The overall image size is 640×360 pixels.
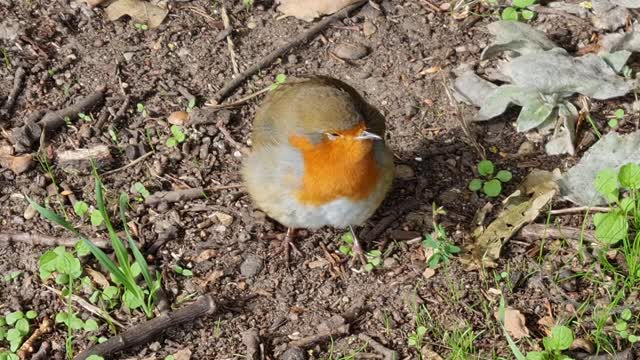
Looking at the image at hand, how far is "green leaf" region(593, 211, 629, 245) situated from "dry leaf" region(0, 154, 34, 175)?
8.49ft

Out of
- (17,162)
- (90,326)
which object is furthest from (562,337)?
(17,162)

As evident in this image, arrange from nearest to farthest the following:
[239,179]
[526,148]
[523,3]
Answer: [239,179] < [526,148] < [523,3]

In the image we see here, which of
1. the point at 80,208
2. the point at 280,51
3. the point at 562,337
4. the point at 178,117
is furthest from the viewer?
the point at 280,51

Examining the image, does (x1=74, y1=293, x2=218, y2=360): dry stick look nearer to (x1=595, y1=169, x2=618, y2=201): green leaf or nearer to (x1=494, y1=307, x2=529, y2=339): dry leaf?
(x1=494, y1=307, x2=529, y2=339): dry leaf

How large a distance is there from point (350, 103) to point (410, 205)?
86cm


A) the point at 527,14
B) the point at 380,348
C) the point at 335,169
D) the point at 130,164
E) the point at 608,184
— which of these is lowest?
the point at 380,348

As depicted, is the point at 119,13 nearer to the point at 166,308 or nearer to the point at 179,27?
the point at 179,27

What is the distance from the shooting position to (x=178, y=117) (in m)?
4.54

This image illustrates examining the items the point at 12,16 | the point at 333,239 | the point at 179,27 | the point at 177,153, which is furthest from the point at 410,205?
the point at 12,16

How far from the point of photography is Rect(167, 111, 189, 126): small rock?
14.9ft

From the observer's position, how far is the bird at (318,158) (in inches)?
137

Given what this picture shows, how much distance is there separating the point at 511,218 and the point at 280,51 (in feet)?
5.10

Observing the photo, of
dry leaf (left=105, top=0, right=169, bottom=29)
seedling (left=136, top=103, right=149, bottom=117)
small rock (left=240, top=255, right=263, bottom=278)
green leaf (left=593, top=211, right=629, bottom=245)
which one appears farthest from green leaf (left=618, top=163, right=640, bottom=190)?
dry leaf (left=105, top=0, right=169, bottom=29)

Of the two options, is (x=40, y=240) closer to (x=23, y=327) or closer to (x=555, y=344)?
(x=23, y=327)
